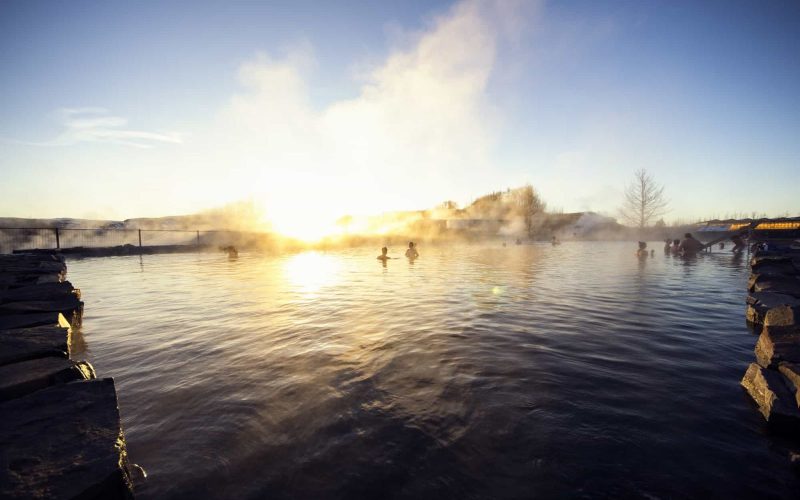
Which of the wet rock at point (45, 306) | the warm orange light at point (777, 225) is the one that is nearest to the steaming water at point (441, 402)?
the wet rock at point (45, 306)

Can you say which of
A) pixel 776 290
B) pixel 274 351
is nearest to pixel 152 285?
pixel 274 351

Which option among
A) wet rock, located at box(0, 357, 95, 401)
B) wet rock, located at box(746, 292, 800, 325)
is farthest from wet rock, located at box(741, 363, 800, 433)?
wet rock, located at box(0, 357, 95, 401)

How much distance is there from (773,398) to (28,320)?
8.50 meters

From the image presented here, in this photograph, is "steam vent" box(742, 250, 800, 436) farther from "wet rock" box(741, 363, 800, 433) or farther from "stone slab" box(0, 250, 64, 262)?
"stone slab" box(0, 250, 64, 262)

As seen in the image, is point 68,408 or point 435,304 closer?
point 68,408

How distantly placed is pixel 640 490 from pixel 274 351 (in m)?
4.90

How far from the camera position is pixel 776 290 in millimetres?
7078

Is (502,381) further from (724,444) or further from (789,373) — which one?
Answer: (789,373)

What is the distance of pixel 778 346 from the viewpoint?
380 cm

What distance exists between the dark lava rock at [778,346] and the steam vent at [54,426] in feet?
20.6

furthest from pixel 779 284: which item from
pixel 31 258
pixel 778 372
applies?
pixel 31 258

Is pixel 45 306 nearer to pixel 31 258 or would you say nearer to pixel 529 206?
pixel 31 258

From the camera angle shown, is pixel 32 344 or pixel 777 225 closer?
pixel 32 344

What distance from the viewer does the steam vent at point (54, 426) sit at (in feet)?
5.15
